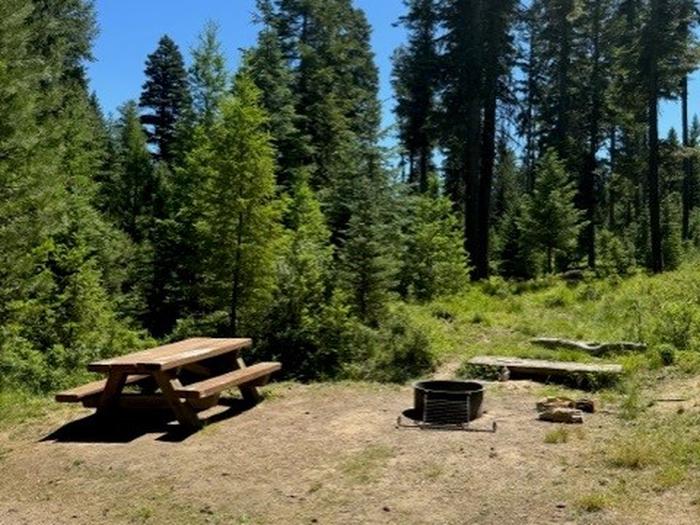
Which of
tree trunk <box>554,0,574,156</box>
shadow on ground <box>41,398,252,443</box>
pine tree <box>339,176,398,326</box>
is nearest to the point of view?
shadow on ground <box>41,398,252,443</box>

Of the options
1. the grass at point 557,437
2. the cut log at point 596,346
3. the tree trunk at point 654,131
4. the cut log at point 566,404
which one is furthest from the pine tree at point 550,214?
the grass at point 557,437

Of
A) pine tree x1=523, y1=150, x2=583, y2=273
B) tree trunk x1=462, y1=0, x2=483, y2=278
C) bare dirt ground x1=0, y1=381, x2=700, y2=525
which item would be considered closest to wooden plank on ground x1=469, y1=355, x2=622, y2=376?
bare dirt ground x1=0, y1=381, x2=700, y2=525

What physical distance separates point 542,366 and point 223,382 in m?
5.30

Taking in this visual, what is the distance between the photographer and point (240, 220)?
13750 mm

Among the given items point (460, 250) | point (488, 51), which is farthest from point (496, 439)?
point (488, 51)

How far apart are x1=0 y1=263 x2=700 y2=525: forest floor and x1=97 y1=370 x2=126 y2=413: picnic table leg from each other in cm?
28

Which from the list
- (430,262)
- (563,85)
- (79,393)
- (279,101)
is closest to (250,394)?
(79,393)

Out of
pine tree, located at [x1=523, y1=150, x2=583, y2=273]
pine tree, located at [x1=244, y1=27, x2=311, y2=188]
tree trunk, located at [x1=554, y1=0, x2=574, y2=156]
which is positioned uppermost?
tree trunk, located at [x1=554, y1=0, x2=574, y2=156]

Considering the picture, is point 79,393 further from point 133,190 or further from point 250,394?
point 133,190

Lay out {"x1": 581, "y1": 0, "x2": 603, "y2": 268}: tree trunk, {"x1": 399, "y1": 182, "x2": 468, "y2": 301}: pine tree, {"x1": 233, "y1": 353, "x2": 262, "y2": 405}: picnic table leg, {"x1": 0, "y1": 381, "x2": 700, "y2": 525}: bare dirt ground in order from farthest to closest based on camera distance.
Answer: {"x1": 581, "y1": 0, "x2": 603, "y2": 268}: tree trunk → {"x1": 399, "y1": 182, "x2": 468, "y2": 301}: pine tree → {"x1": 233, "y1": 353, "x2": 262, "y2": 405}: picnic table leg → {"x1": 0, "y1": 381, "x2": 700, "y2": 525}: bare dirt ground

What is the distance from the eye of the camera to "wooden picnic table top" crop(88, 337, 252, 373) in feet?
26.0

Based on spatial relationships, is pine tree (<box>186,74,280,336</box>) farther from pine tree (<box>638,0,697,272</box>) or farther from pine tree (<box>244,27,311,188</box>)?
pine tree (<box>638,0,697,272</box>)

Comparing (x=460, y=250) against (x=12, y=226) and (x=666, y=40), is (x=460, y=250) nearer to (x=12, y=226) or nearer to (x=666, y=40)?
(x=666, y=40)

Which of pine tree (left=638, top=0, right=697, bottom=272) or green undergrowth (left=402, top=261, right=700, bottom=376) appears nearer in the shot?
green undergrowth (left=402, top=261, right=700, bottom=376)
